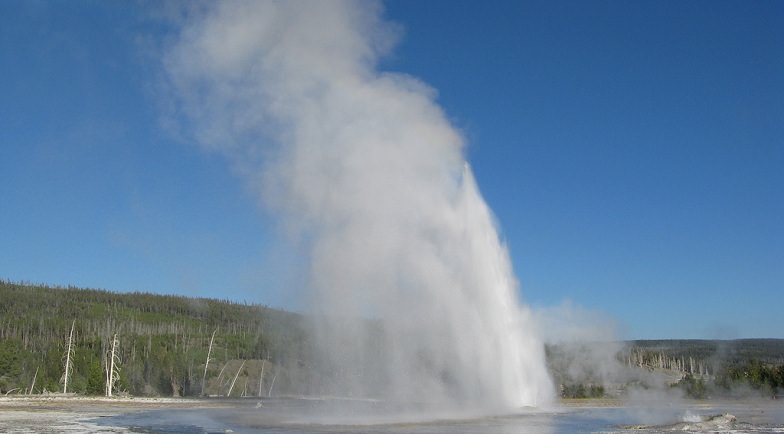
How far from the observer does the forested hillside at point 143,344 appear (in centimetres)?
7969

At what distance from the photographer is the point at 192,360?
327ft

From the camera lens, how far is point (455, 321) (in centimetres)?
3756

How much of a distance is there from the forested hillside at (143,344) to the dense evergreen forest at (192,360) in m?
0.21

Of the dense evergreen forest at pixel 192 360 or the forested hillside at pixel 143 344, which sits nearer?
the dense evergreen forest at pixel 192 360

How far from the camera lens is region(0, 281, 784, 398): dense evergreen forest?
245ft

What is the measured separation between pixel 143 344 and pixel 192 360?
16795mm

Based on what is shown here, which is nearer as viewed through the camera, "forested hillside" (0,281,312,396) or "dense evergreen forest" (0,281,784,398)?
"dense evergreen forest" (0,281,784,398)

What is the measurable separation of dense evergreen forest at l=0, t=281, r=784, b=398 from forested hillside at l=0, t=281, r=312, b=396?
0.68 feet

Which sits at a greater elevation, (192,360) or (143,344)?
(143,344)

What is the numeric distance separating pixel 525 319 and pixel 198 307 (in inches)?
6535

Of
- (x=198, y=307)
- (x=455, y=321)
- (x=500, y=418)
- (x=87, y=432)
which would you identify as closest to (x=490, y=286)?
(x=455, y=321)

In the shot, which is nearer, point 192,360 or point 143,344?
point 192,360

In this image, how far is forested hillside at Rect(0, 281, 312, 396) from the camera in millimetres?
79688

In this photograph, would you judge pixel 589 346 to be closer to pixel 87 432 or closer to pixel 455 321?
pixel 455 321
